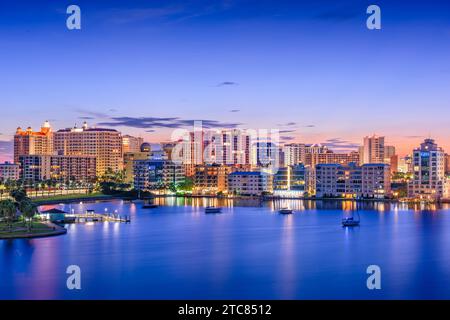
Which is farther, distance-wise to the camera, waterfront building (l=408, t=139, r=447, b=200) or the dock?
waterfront building (l=408, t=139, r=447, b=200)

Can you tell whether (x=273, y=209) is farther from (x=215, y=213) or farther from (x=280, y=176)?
(x=280, y=176)

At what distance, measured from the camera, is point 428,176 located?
22391mm

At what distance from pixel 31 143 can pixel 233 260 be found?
35.0 metres

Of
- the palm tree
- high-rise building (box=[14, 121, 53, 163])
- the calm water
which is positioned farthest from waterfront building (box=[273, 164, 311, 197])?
high-rise building (box=[14, 121, 53, 163])

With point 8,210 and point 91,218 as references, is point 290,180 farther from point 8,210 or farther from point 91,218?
point 8,210

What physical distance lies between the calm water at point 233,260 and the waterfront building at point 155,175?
1444 cm

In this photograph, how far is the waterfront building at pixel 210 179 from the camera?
93.8 ft

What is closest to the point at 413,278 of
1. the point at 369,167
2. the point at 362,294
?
the point at 362,294

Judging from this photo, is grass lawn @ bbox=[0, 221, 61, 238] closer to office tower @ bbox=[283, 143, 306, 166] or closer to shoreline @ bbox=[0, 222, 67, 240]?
shoreline @ bbox=[0, 222, 67, 240]

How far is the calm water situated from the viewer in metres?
7.39

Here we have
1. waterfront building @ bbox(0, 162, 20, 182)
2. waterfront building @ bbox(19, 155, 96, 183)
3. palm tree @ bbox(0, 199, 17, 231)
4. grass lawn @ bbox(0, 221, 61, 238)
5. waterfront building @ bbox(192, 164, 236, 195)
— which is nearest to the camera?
grass lawn @ bbox(0, 221, 61, 238)

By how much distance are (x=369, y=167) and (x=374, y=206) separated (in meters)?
3.81

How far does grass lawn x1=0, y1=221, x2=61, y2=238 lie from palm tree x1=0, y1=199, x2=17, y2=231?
134 mm

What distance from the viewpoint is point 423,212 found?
58.6 feet
